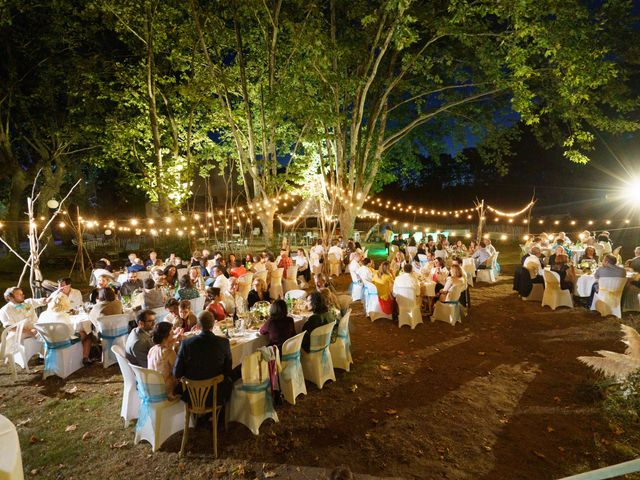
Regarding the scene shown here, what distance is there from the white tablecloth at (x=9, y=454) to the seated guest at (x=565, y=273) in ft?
31.8

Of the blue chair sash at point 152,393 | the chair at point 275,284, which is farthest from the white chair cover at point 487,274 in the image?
the blue chair sash at point 152,393

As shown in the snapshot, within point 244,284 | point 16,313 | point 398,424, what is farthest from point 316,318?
point 16,313

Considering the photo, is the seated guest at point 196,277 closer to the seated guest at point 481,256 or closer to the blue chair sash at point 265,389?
the blue chair sash at point 265,389

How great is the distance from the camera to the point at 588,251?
29.1 feet

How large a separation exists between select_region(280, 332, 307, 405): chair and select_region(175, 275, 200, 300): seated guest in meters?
2.81

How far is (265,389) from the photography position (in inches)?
156

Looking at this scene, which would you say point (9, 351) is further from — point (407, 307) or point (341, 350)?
point (407, 307)

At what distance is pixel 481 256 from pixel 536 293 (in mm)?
2228

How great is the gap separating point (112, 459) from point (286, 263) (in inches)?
264

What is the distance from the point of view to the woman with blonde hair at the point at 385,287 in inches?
291

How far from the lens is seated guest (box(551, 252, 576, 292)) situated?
8.38 m

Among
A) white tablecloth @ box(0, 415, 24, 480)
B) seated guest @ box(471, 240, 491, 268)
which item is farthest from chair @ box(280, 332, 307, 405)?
seated guest @ box(471, 240, 491, 268)

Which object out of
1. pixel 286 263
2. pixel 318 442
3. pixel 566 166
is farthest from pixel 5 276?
pixel 566 166

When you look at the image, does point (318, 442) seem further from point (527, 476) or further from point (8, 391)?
point (8, 391)
